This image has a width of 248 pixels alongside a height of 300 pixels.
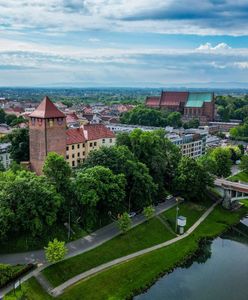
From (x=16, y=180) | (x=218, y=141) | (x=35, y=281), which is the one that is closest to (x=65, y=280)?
(x=35, y=281)

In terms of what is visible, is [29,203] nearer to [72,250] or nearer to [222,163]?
[72,250]

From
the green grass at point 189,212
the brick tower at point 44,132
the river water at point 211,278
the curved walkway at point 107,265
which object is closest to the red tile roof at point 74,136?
the brick tower at point 44,132

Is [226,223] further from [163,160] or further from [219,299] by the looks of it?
[219,299]

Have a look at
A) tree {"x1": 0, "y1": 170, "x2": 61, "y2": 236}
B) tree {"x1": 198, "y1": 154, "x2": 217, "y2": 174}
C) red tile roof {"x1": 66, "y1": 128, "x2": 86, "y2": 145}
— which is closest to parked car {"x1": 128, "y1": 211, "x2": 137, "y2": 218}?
tree {"x1": 0, "y1": 170, "x2": 61, "y2": 236}

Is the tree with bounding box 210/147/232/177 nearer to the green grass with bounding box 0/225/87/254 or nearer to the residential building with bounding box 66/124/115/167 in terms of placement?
the residential building with bounding box 66/124/115/167

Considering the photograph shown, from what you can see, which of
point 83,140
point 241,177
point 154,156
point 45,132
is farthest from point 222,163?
point 45,132

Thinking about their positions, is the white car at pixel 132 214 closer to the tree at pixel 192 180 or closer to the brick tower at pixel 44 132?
the tree at pixel 192 180
